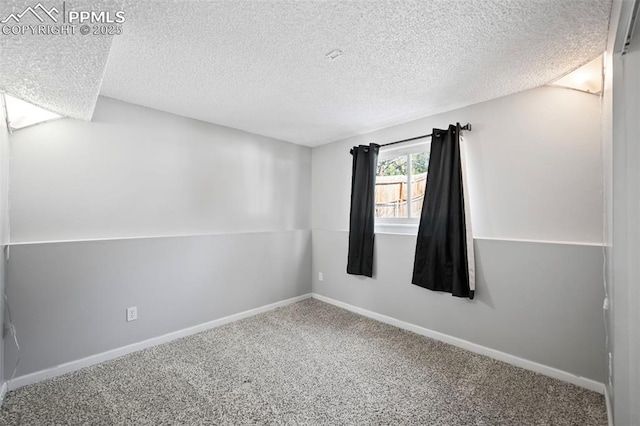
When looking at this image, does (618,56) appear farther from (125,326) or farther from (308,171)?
(125,326)

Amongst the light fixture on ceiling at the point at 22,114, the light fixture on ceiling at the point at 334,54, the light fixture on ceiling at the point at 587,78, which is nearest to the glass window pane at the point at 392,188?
the light fixture on ceiling at the point at 587,78

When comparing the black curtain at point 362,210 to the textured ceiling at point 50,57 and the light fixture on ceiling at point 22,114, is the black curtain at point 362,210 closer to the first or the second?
the textured ceiling at point 50,57

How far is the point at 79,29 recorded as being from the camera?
123cm

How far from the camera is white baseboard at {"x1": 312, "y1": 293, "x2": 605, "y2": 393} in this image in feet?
6.48

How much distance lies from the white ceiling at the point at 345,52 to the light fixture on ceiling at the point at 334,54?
0.13 ft

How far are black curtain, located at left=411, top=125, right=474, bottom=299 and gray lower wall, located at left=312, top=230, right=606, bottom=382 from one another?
0.45 ft

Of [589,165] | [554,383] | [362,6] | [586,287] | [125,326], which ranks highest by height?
[362,6]

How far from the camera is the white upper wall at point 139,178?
2.13 m

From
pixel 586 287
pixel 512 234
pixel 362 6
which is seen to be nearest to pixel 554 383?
pixel 586 287

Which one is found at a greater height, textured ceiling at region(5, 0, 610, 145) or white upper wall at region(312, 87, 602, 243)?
textured ceiling at region(5, 0, 610, 145)

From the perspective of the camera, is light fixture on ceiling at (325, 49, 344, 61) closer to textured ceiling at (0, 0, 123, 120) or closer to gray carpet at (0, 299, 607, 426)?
textured ceiling at (0, 0, 123, 120)

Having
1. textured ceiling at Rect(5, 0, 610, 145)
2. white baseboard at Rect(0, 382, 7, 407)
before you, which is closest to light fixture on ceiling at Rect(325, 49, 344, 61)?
textured ceiling at Rect(5, 0, 610, 145)

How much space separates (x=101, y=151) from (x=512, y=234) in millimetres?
3647

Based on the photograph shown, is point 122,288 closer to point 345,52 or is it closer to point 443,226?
point 345,52
